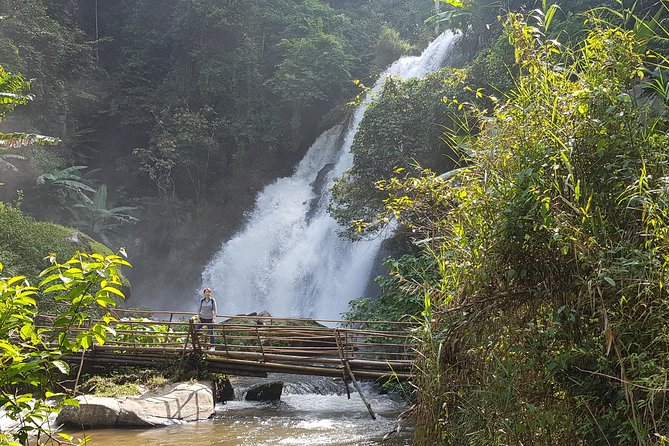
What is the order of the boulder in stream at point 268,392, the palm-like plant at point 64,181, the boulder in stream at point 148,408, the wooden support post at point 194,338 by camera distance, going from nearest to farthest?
the boulder in stream at point 148,408
the wooden support post at point 194,338
the boulder in stream at point 268,392
the palm-like plant at point 64,181

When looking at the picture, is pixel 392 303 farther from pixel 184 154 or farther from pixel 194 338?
pixel 184 154

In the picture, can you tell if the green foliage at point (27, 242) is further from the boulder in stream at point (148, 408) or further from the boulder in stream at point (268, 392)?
the boulder in stream at point (268, 392)

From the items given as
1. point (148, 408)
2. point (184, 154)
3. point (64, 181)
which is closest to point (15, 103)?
point (148, 408)

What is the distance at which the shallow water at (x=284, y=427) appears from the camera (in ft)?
24.8

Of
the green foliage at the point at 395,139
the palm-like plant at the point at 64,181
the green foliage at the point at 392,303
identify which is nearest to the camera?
the green foliage at the point at 392,303

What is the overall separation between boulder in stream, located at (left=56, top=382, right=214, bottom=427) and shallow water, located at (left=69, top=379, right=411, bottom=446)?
0.21 metres

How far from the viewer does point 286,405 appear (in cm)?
1025

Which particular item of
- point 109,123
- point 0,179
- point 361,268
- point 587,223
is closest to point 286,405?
point 361,268

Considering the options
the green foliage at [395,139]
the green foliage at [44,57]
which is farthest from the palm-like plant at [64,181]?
the green foliage at [395,139]

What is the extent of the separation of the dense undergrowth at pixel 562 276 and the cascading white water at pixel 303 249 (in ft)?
46.6

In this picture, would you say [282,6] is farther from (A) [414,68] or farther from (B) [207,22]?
(A) [414,68]

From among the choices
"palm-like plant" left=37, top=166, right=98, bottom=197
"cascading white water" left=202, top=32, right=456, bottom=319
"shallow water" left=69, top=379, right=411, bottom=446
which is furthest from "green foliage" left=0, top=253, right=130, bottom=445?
"palm-like plant" left=37, top=166, right=98, bottom=197

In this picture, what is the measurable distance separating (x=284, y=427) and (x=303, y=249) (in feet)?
38.8

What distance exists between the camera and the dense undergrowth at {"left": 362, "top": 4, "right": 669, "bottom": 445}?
2.17m
